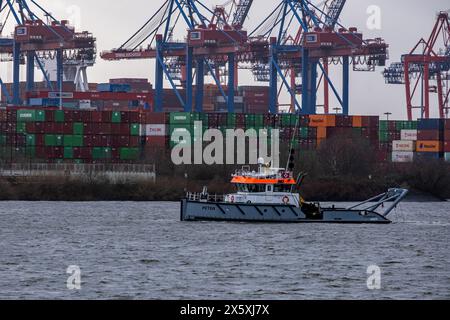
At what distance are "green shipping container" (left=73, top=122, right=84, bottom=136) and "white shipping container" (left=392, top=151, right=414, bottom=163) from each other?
3816 cm

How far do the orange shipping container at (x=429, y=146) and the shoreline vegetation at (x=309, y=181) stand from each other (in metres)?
12.8

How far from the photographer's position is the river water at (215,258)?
46.4 meters

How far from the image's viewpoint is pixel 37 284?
4734 centimetres

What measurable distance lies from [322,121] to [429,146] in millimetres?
16603

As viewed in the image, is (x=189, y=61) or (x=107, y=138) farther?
(x=189, y=61)

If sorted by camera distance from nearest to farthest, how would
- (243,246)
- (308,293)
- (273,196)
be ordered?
(308,293) < (243,246) < (273,196)

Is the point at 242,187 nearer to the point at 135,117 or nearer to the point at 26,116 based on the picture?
the point at 135,117

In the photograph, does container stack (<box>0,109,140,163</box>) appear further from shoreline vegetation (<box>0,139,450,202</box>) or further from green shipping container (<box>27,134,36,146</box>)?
shoreline vegetation (<box>0,139,450,202</box>)

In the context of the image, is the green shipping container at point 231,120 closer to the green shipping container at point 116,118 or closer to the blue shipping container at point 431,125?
the green shipping container at point 116,118

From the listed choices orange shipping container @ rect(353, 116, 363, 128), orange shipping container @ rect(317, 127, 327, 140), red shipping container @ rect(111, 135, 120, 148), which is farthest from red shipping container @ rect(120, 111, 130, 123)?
orange shipping container @ rect(353, 116, 363, 128)

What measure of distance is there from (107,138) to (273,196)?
66182 millimetres

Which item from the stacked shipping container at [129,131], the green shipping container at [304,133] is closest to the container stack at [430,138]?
the stacked shipping container at [129,131]
